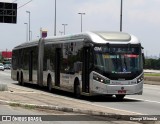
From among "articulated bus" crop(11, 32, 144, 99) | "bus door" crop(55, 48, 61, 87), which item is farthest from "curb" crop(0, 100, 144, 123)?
"bus door" crop(55, 48, 61, 87)

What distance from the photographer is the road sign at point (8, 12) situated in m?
45.0

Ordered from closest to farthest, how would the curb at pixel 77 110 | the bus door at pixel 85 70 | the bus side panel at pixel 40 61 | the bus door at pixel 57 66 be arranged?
the curb at pixel 77 110
the bus door at pixel 85 70
the bus door at pixel 57 66
the bus side panel at pixel 40 61

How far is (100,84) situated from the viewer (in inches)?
805

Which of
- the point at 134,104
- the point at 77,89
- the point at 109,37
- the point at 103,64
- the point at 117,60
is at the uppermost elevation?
the point at 109,37

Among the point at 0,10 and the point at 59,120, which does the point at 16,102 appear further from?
the point at 0,10

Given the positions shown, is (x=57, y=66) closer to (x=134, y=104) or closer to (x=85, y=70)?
(x=85, y=70)

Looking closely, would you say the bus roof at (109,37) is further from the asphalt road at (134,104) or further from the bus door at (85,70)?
the asphalt road at (134,104)

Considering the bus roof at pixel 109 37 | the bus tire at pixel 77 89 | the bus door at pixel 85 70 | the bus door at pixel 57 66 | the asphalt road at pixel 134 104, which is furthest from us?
the bus door at pixel 57 66

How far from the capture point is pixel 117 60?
20.8m

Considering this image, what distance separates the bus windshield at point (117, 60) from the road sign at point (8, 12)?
83.5ft

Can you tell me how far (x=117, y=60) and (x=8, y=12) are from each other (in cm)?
2660

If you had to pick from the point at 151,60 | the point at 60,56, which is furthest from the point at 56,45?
the point at 151,60

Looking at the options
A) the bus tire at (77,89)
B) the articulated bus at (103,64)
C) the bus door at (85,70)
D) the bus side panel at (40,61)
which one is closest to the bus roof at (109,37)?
the articulated bus at (103,64)

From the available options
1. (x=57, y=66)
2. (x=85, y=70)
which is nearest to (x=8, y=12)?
(x=57, y=66)
